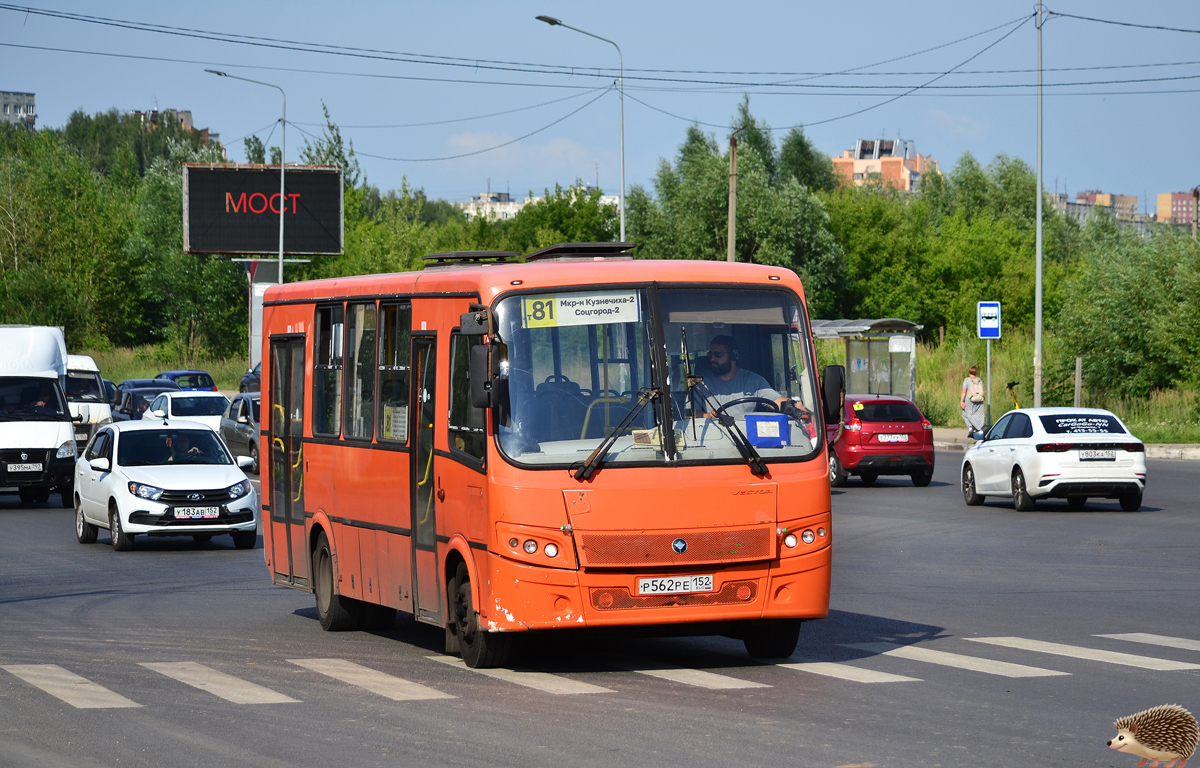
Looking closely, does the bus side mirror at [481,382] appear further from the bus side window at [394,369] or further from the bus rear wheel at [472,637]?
the bus side window at [394,369]

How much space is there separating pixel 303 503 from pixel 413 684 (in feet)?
12.2

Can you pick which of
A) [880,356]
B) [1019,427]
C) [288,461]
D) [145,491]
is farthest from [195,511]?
[880,356]

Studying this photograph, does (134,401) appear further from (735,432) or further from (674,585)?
(674,585)

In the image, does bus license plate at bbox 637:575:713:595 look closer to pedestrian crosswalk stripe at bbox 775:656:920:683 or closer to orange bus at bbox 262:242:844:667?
orange bus at bbox 262:242:844:667

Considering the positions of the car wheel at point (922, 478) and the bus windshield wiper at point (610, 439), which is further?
the car wheel at point (922, 478)

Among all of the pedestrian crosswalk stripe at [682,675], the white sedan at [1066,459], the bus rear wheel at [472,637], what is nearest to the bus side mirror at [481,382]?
the bus rear wheel at [472,637]

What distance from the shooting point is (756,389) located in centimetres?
1062

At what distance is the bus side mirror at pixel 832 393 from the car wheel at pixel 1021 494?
14514 millimetres

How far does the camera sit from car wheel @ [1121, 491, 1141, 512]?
24141 mm

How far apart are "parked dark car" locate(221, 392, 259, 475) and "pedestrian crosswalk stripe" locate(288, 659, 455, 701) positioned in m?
24.4

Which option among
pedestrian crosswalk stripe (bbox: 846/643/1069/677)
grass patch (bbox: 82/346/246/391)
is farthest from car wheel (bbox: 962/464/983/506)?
grass patch (bbox: 82/346/246/391)

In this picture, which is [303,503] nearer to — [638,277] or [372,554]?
[372,554]

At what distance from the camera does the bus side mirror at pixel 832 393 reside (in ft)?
35.2

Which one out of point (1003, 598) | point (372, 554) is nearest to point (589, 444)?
point (372, 554)
